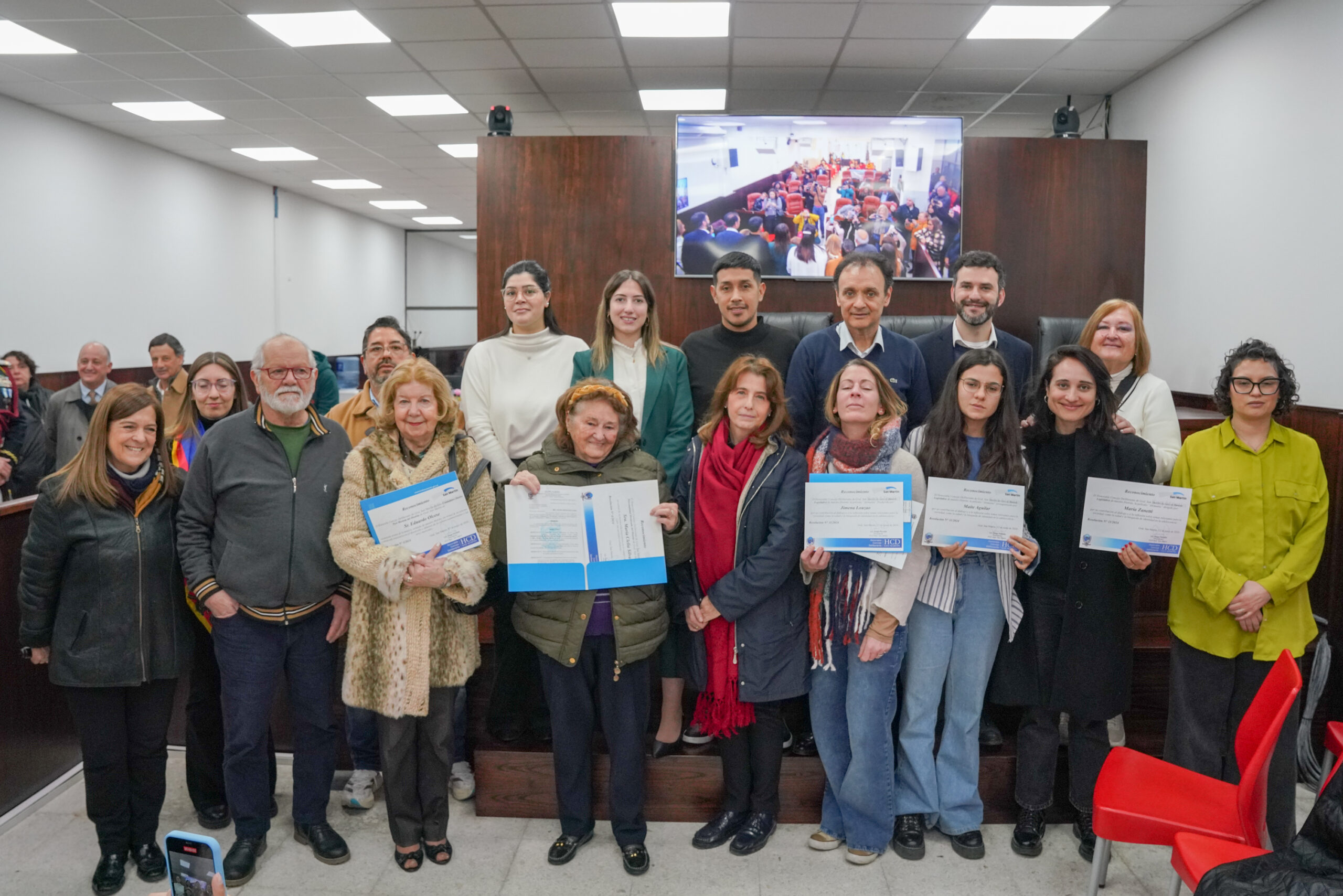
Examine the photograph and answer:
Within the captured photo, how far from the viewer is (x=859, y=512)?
232cm

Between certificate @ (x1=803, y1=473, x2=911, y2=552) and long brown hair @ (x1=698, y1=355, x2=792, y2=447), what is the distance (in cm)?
18

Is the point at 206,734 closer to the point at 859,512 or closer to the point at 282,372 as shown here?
the point at 282,372

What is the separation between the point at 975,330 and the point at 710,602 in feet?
4.24

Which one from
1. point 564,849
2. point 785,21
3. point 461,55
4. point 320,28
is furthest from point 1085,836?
point 320,28

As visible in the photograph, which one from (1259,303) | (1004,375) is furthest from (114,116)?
(1259,303)

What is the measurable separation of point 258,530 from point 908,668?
187 cm

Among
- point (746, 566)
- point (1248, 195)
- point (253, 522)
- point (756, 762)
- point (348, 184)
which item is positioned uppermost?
point (348, 184)

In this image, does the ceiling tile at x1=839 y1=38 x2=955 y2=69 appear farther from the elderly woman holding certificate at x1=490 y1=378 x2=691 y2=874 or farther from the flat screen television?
the elderly woman holding certificate at x1=490 y1=378 x2=691 y2=874

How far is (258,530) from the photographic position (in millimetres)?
2354

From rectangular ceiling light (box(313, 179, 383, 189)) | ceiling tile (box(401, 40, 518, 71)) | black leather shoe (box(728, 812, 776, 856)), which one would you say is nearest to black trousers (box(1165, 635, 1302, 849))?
black leather shoe (box(728, 812, 776, 856))

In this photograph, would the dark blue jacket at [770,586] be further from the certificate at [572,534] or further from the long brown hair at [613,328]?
the long brown hair at [613,328]

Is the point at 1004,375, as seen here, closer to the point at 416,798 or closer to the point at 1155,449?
the point at 1155,449

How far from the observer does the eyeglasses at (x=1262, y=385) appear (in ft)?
8.00

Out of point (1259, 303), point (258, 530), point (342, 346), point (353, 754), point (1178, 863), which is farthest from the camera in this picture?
point (342, 346)
